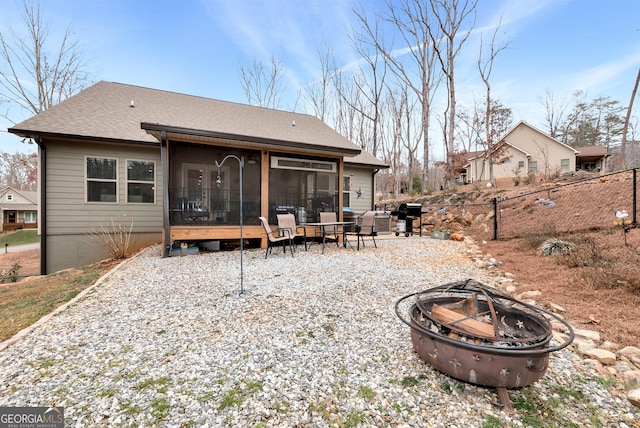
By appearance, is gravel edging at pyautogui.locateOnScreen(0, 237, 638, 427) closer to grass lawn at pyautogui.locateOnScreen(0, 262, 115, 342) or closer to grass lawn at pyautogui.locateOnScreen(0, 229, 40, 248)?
grass lawn at pyautogui.locateOnScreen(0, 262, 115, 342)

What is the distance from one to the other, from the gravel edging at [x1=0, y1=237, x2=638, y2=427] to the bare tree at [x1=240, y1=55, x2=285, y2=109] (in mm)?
18873

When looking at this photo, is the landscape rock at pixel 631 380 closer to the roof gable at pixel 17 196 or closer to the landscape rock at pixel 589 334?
the landscape rock at pixel 589 334

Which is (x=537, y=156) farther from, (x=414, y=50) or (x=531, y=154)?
(x=414, y=50)

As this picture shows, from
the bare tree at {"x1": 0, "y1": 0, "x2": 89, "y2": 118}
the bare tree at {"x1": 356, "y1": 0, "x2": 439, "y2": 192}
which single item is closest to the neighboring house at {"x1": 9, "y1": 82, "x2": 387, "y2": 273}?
the bare tree at {"x1": 0, "y1": 0, "x2": 89, "y2": 118}

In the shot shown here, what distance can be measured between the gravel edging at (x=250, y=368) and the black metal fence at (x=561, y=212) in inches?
213

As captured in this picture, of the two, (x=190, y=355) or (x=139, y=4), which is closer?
(x=190, y=355)

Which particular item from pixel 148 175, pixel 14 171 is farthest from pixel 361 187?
pixel 14 171

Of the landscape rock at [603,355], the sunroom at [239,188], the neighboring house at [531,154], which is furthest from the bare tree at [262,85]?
the landscape rock at [603,355]

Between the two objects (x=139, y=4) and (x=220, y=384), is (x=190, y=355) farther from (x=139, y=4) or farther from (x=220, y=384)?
(x=139, y=4)

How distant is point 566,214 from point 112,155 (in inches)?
488

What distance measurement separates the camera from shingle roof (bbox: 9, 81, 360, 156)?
281 inches

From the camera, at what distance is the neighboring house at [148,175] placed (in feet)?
21.6

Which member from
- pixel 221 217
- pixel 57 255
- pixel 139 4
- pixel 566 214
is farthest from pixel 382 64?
pixel 57 255

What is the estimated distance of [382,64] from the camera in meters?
19.9
